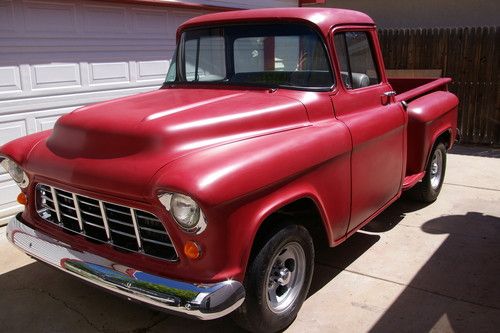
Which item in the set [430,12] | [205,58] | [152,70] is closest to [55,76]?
[152,70]

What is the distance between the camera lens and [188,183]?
2383mm

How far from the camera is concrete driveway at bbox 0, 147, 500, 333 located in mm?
3229

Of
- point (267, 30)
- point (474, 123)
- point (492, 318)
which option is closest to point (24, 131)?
point (267, 30)

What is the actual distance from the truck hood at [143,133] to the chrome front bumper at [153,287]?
41 centimetres

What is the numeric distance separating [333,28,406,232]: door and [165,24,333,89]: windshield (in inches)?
7.9

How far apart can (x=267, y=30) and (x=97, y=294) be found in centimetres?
230

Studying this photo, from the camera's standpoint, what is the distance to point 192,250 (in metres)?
2.49

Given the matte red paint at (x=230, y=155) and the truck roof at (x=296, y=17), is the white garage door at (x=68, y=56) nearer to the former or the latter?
the matte red paint at (x=230, y=155)

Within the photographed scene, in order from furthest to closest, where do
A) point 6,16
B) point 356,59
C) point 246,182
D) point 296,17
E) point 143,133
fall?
point 6,16 → point 356,59 → point 296,17 → point 143,133 → point 246,182

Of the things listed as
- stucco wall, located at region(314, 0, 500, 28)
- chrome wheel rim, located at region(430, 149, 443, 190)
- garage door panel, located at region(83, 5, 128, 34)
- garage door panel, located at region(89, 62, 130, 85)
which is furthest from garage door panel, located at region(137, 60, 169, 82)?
stucco wall, located at region(314, 0, 500, 28)

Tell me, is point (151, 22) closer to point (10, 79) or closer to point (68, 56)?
point (68, 56)

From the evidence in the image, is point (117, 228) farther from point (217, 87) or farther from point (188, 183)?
point (217, 87)

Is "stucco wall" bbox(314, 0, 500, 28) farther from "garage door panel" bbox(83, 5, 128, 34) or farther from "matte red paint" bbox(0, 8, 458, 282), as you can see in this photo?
"matte red paint" bbox(0, 8, 458, 282)

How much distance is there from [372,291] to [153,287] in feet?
5.86
